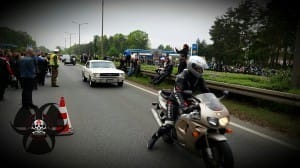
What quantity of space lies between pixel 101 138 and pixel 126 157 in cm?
127

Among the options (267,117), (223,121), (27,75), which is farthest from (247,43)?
(223,121)

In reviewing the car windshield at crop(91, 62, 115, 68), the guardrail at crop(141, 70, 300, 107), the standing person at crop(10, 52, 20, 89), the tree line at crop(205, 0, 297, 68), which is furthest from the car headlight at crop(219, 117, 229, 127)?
the tree line at crop(205, 0, 297, 68)

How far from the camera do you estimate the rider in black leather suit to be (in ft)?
15.2

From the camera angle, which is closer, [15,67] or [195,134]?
[195,134]

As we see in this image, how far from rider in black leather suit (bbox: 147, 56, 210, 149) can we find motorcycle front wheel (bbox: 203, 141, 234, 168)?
29.6 inches

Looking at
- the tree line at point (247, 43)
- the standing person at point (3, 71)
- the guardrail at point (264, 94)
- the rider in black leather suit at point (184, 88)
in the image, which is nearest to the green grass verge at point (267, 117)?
the guardrail at point (264, 94)

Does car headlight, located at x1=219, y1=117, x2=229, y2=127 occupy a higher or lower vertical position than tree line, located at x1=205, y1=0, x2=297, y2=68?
lower

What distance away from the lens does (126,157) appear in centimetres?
478

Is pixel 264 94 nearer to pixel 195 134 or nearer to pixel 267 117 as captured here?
pixel 267 117

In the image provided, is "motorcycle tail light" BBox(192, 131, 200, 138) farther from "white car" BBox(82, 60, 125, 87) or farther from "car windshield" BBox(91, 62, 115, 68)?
"car windshield" BBox(91, 62, 115, 68)

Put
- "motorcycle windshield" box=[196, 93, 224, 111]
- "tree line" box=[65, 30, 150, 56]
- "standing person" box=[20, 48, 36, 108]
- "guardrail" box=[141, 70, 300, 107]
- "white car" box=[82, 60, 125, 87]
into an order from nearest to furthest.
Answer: "motorcycle windshield" box=[196, 93, 224, 111] → "guardrail" box=[141, 70, 300, 107] → "standing person" box=[20, 48, 36, 108] → "white car" box=[82, 60, 125, 87] → "tree line" box=[65, 30, 150, 56]

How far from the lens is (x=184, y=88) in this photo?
4824mm

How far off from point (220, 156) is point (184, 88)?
4.43 ft

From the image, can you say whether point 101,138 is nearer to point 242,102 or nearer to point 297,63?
point 242,102
